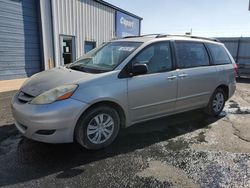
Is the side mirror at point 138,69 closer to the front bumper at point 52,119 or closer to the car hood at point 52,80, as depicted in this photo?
the car hood at point 52,80

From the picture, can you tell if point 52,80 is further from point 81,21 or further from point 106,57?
point 81,21

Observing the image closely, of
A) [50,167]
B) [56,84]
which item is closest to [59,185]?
[50,167]

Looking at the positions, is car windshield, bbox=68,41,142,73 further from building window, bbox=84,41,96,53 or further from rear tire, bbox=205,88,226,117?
building window, bbox=84,41,96,53

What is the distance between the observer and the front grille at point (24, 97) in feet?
11.8

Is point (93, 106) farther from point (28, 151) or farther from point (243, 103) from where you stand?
point (243, 103)

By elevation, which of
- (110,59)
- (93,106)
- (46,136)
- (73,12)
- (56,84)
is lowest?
(46,136)

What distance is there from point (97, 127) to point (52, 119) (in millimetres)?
755

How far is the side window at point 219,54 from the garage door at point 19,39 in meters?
7.61

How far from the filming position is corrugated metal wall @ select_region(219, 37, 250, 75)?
14.7m

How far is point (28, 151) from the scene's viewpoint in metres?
3.73

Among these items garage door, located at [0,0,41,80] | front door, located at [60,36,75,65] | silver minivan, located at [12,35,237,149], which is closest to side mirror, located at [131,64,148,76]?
silver minivan, located at [12,35,237,149]

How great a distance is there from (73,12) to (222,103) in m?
8.76

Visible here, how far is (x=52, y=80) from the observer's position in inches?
151

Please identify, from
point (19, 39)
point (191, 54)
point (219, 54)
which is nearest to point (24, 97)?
point (191, 54)
